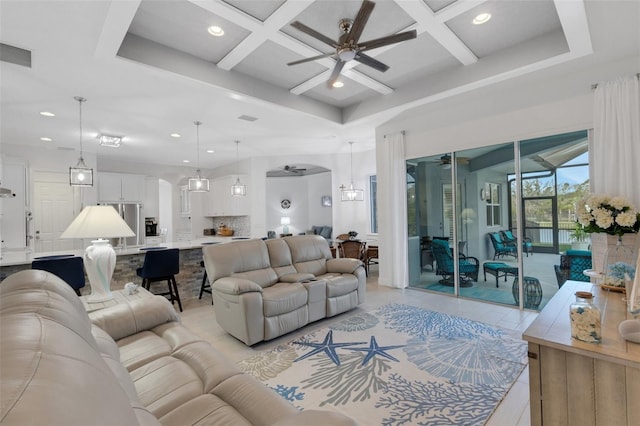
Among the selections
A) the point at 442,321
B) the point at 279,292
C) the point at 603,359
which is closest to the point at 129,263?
the point at 279,292

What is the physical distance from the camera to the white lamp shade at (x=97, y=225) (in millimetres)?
2578

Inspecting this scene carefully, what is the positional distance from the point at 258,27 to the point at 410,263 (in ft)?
14.2

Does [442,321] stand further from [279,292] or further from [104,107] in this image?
[104,107]

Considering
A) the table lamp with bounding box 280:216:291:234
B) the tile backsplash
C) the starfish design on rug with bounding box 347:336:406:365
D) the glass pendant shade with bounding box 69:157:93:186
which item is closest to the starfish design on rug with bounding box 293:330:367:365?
the starfish design on rug with bounding box 347:336:406:365

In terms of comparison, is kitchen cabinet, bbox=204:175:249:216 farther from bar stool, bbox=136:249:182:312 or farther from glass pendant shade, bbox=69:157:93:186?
glass pendant shade, bbox=69:157:93:186

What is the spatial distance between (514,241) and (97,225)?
494 cm

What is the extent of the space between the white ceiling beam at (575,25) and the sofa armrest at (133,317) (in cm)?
388

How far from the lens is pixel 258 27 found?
9.28 feet

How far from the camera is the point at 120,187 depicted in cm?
772

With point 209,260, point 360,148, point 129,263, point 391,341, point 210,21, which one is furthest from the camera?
point 360,148

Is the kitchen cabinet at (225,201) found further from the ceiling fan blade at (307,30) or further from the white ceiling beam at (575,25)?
the white ceiling beam at (575,25)

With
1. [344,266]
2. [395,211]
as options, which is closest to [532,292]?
[395,211]

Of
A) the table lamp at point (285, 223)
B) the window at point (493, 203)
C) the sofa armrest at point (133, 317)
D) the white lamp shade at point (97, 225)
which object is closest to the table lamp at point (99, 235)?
the white lamp shade at point (97, 225)

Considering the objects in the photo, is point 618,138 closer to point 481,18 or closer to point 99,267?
point 481,18
